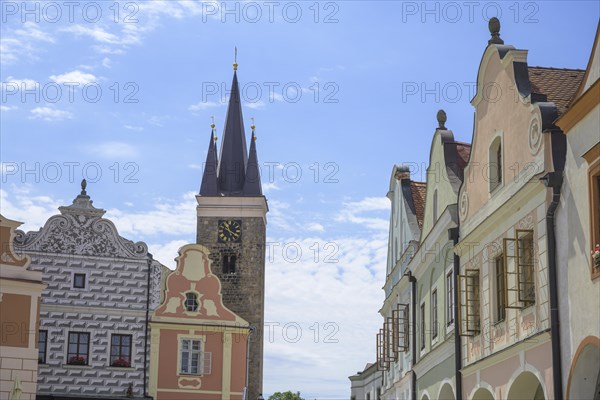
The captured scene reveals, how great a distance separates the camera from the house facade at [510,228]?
17.4 meters

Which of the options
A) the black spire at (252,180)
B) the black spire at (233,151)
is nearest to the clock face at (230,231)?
the black spire at (252,180)

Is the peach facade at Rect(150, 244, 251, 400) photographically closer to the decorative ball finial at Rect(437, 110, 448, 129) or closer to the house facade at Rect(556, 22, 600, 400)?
the decorative ball finial at Rect(437, 110, 448, 129)

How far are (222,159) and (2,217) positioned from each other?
32041mm

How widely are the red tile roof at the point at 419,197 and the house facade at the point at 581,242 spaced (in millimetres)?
13457

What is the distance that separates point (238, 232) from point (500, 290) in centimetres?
4288

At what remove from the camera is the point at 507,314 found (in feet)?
63.5

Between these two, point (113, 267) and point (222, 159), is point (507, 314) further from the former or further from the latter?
point (222, 159)

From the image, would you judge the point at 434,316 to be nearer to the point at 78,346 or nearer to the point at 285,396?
the point at 78,346

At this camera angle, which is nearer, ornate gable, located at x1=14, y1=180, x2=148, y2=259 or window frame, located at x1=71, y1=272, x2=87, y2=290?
ornate gable, located at x1=14, y1=180, x2=148, y2=259

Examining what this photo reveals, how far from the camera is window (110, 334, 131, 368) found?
4028cm

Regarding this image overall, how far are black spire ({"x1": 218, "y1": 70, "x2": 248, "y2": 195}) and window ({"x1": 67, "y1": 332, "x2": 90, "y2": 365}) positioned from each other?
83.5ft

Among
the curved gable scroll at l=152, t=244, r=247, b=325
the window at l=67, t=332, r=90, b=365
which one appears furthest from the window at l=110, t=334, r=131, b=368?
the curved gable scroll at l=152, t=244, r=247, b=325

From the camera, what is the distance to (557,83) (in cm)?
2014

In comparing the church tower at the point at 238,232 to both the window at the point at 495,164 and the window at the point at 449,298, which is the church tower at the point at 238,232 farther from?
the window at the point at 495,164
